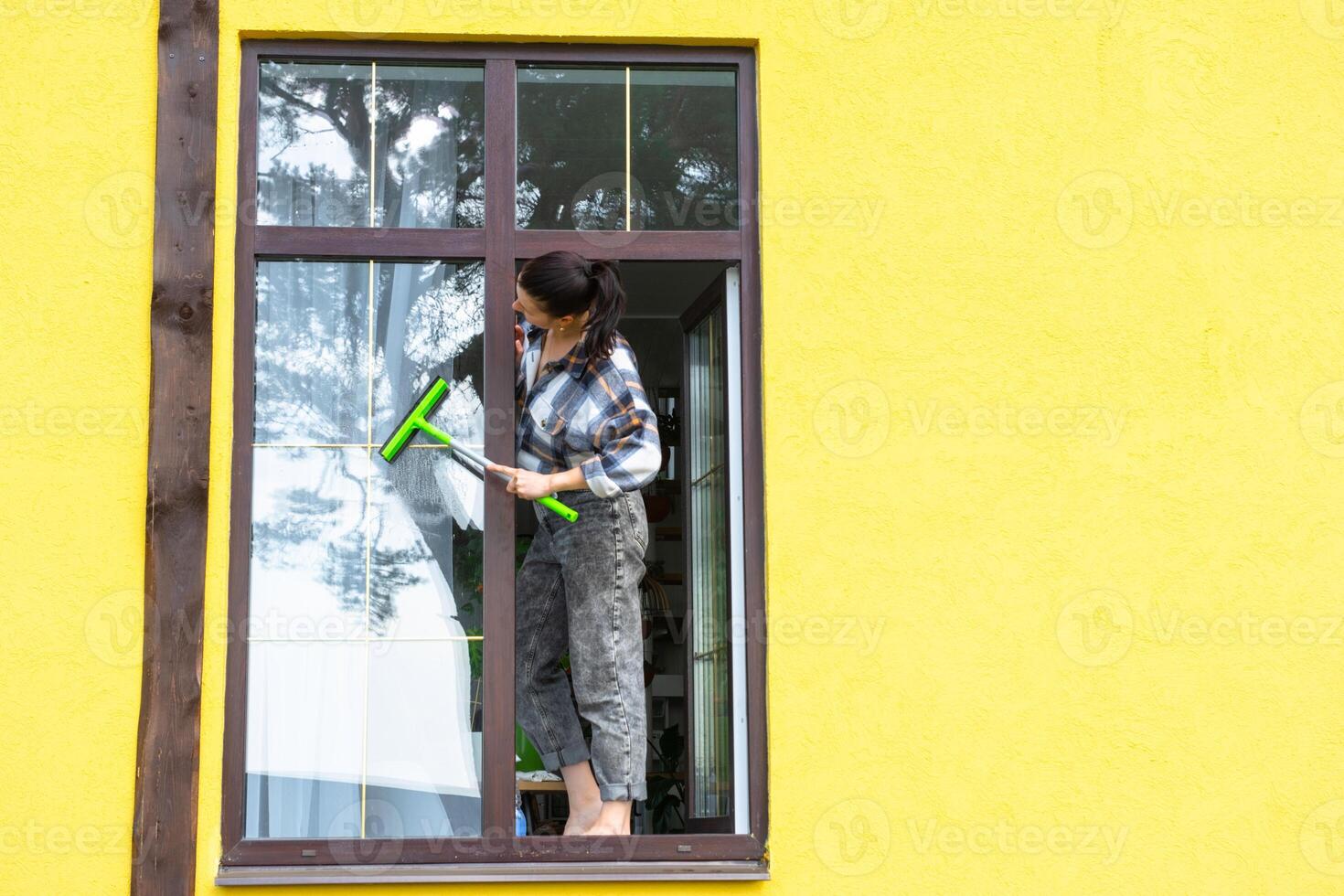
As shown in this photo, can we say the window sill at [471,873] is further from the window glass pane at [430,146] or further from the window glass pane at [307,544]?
the window glass pane at [430,146]

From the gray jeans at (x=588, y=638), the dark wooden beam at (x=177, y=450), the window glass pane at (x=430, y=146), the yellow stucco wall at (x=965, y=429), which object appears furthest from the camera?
the window glass pane at (x=430, y=146)

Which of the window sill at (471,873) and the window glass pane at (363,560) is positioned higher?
the window glass pane at (363,560)

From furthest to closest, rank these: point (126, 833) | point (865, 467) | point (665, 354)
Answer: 1. point (665, 354)
2. point (865, 467)
3. point (126, 833)

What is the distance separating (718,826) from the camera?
172 inches

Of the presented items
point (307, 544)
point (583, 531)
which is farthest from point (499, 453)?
point (307, 544)

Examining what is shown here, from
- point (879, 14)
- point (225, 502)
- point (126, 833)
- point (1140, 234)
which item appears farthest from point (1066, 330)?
point (126, 833)

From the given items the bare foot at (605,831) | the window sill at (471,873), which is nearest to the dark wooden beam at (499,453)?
the window sill at (471,873)

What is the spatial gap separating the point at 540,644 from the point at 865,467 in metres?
1.09

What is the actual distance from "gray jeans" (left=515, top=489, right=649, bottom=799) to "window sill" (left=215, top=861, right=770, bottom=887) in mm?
236

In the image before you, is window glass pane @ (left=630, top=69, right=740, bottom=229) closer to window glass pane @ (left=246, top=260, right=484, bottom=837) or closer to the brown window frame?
the brown window frame

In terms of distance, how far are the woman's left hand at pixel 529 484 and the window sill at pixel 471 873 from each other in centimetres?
101

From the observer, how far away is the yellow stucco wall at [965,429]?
4.08 m

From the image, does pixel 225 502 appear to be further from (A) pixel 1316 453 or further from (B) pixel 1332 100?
(B) pixel 1332 100

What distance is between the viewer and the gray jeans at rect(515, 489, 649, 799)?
4.21 meters
